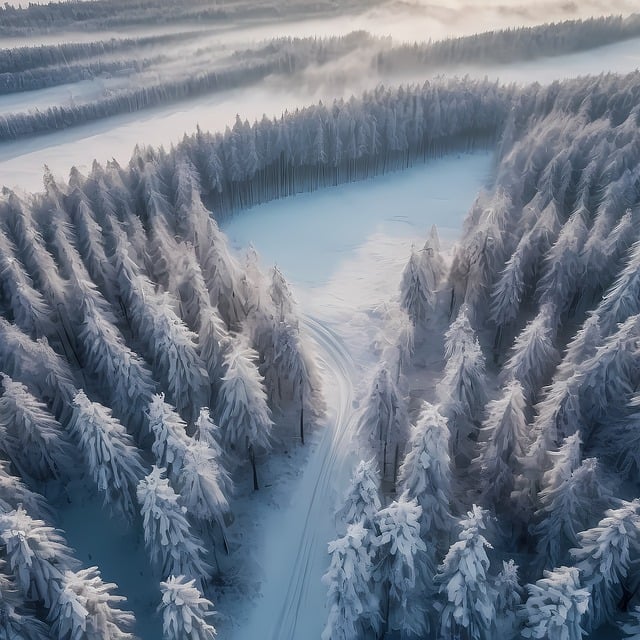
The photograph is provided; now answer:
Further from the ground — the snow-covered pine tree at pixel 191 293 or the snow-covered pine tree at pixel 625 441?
the snow-covered pine tree at pixel 191 293

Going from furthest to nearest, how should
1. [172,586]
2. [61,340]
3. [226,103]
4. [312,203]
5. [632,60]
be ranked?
1. [632,60]
2. [226,103]
3. [312,203]
4. [61,340]
5. [172,586]

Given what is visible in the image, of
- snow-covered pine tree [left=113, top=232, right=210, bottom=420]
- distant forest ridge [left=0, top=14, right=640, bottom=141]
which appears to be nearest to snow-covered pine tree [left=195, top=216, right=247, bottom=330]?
snow-covered pine tree [left=113, top=232, right=210, bottom=420]

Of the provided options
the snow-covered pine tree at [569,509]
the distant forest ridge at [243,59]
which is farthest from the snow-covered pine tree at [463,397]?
the distant forest ridge at [243,59]

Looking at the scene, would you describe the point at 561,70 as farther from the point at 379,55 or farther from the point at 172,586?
the point at 172,586

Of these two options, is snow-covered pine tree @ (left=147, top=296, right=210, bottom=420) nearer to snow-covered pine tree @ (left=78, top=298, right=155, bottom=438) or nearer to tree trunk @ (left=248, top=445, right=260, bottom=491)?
snow-covered pine tree @ (left=78, top=298, right=155, bottom=438)

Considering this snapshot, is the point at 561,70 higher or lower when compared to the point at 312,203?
higher

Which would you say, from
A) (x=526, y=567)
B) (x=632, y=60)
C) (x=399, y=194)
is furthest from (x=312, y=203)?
(x=632, y=60)

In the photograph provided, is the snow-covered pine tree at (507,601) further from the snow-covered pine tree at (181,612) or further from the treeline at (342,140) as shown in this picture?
the treeline at (342,140)
